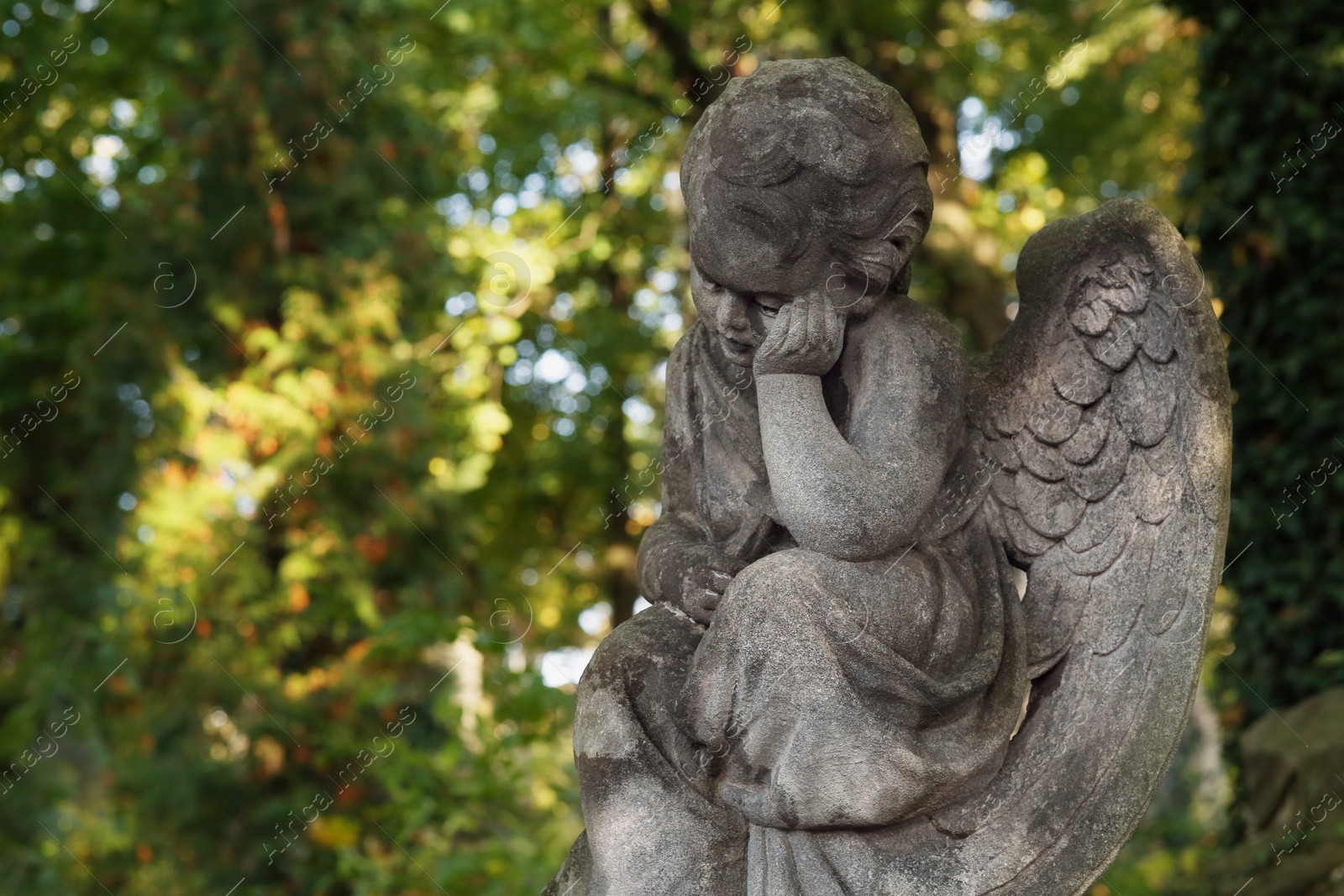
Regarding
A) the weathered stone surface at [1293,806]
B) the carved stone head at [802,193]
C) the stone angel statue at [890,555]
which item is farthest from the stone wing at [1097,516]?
the weathered stone surface at [1293,806]

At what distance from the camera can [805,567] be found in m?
2.63

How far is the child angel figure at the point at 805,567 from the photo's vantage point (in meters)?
2.61

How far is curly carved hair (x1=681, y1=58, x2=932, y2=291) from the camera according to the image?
275 centimetres

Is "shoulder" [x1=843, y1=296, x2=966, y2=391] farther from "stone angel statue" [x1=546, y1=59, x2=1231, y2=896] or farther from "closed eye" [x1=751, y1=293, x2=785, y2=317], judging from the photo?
"closed eye" [x1=751, y1=293, x2=785, y2=317]

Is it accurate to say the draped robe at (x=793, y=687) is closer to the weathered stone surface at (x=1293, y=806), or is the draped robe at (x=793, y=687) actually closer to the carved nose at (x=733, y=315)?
the carved nose at (x=733, y=315)

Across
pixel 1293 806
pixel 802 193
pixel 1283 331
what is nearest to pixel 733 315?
pixel 802 193

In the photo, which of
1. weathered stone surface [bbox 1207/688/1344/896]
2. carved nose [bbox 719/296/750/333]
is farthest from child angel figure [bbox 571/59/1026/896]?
weathered stone surface [bbox 1207/688/1344/896]

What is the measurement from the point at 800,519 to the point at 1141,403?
2.50ft

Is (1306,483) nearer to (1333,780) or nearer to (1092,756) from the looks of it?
(1333,780)

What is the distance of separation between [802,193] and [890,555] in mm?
727

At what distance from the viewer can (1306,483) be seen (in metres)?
6.29

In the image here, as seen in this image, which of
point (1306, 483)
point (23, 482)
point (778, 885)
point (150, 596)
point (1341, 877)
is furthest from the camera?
point (23, 482)

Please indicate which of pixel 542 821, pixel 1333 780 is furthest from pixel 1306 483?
pixel 542 821

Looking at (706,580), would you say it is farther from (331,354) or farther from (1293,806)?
(331,354)
